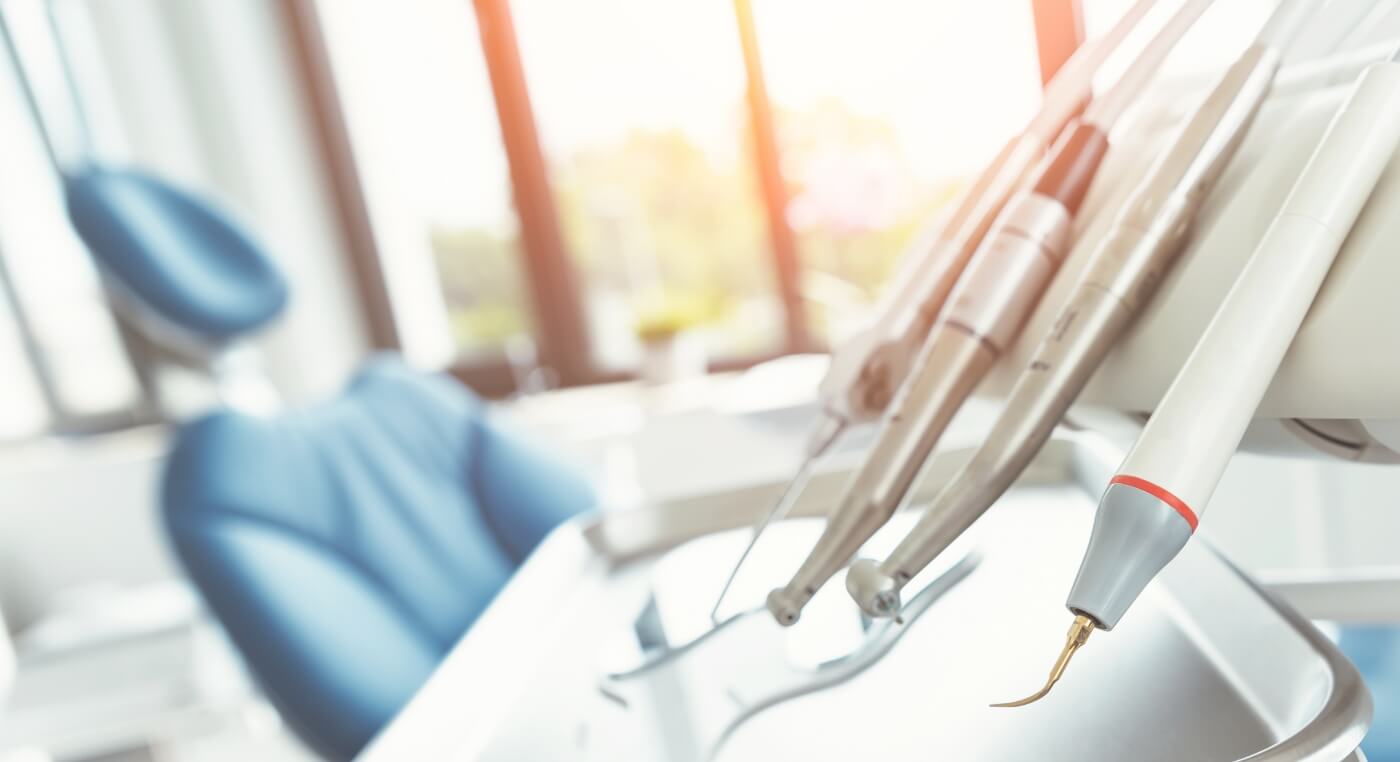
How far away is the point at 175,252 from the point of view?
1.07 meters

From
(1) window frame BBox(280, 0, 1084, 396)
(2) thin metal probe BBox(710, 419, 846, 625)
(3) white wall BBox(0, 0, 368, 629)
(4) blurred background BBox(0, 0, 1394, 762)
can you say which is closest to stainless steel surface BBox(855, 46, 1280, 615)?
(2) thin metal probe BBox(710, 419, 846, 625)

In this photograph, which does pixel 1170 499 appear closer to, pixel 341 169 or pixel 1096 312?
pixel 1096 312

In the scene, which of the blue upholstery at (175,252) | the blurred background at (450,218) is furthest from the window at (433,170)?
the blue upholstery at (175,252)

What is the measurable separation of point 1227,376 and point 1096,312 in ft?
0.20

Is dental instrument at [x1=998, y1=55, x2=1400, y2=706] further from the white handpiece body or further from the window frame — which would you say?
the window frame

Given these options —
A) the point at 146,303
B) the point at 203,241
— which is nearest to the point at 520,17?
the point at 203,241

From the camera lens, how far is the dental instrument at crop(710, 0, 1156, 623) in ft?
1.16

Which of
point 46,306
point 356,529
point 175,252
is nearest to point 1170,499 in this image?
point 356,529

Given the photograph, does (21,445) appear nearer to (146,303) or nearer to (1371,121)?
(146,303)

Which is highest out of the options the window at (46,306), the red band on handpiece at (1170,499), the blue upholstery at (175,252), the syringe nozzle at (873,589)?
the red band on handpiece at (1170,499)

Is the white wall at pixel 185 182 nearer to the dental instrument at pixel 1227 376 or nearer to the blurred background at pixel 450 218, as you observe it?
the blurred background at pixel 450 218

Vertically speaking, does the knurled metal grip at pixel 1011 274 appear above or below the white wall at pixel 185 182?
above

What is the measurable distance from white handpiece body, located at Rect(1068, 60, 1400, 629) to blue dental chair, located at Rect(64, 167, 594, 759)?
0.70 metres

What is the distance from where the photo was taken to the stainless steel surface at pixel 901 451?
0.30 metres
